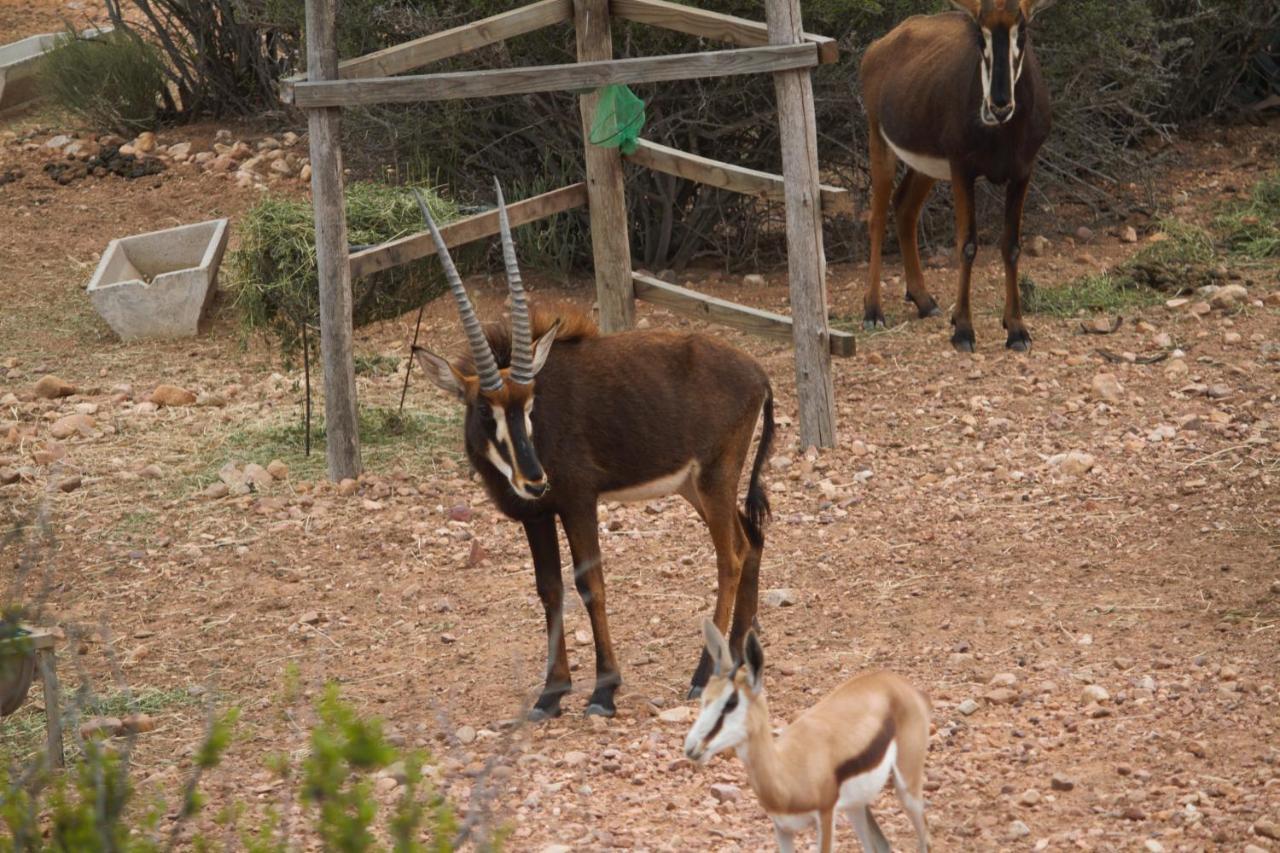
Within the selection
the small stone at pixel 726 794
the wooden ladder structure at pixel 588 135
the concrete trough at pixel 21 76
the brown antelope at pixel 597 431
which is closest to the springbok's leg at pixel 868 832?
the small stone at pixel 726 794

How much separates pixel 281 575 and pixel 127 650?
936 millimetres

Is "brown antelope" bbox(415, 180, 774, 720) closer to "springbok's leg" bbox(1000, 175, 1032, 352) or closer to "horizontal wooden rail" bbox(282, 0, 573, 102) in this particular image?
"horizontal wooden rail" bbox(282, 0, 573, 102)

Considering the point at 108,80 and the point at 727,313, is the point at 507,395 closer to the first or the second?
the point at 727,313

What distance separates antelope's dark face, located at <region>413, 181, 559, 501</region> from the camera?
5445 millimetres

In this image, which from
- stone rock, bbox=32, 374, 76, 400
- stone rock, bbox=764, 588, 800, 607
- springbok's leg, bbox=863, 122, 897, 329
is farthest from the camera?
springbok's leg, bbox=863, 122, 897, 329

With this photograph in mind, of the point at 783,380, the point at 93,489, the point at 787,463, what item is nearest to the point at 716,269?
the point at 783,380

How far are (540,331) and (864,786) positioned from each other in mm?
2442

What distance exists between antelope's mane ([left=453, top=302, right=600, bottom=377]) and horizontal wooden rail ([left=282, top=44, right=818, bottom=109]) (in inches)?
82.0

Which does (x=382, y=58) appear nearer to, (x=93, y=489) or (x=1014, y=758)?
(x=93, y=489)

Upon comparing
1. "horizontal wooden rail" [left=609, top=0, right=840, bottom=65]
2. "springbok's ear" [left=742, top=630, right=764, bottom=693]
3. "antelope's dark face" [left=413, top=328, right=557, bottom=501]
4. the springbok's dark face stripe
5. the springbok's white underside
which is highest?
"horizontal wooden rail" [left=609, top=0, right=840, bottom=65]

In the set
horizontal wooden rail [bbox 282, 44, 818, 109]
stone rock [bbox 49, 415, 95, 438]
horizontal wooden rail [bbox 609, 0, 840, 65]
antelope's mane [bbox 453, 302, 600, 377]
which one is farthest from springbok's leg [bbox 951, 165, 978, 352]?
stone rock [bbox 49, 415, 95, 438]

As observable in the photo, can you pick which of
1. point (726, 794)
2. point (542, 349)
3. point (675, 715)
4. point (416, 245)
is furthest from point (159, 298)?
point (726, 794)

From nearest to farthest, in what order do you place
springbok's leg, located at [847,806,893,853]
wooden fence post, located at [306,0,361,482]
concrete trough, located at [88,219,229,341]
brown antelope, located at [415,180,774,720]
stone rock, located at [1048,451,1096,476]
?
springbok's leg, located at [847,806,893,853] < brown antelope, located at [415,180,774,720] < stone rock, located at [1048,451,1096,476] < wooden fence post, located at [306,0,361,482] < concrete trough, located at [88,219,229,341]

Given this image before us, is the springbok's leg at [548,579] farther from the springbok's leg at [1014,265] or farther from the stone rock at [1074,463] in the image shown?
the springbok's leg at [1014,265]
